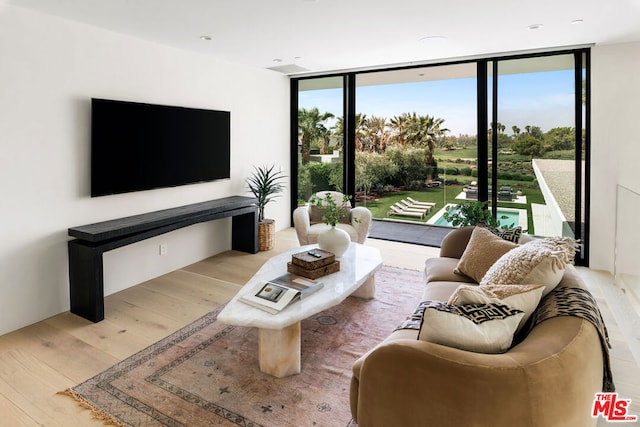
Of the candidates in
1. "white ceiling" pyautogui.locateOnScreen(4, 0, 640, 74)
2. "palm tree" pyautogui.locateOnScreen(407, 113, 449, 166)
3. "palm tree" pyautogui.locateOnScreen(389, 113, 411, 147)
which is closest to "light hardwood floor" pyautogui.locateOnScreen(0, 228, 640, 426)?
"palm tree" pyautogui.locateOnScreen(407, 113, 449, 166)

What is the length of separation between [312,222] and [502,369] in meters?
3.83

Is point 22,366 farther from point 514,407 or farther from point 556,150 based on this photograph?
point 556,150

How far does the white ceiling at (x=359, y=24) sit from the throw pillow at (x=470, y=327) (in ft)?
7.71

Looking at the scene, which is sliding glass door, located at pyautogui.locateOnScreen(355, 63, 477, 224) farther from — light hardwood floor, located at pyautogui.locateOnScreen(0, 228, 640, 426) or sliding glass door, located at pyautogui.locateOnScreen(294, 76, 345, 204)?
light hardwood floor, located at pyautogui.locateOnScreen(0, 228, 640, 426)

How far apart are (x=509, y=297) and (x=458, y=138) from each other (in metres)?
3.87

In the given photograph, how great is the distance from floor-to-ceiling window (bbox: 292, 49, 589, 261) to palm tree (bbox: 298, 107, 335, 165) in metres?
0.02

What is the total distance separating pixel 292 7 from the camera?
300cm

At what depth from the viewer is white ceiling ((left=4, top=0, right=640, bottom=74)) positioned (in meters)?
2.96

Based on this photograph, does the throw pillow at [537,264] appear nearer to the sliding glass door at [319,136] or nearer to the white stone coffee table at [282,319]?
the white stone coffee table at [282,319]

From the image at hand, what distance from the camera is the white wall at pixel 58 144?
298 centimetres

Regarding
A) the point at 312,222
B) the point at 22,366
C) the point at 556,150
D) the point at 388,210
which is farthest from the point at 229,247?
the point at 556,150

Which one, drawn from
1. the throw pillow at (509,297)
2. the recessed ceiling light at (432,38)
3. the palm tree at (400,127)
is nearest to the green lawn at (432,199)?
the palm tree at (400,127)

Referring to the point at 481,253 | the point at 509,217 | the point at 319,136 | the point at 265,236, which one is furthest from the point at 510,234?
the point at 319,136

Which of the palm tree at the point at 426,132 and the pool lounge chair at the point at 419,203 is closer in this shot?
the palm tree at the point at 426,132
